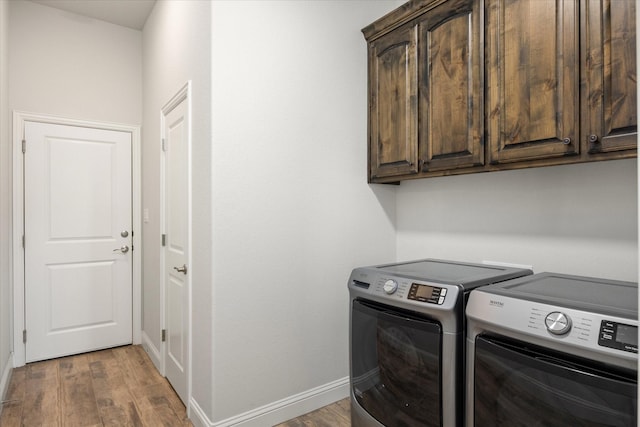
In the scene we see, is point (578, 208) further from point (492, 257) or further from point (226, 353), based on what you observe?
point (226, 353)

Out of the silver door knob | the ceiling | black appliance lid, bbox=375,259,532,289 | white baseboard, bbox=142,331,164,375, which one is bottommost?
white baseboard, bbox=142,331,164,375

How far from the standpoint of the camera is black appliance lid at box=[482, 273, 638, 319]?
1.09 meters

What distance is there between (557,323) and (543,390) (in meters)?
0.22

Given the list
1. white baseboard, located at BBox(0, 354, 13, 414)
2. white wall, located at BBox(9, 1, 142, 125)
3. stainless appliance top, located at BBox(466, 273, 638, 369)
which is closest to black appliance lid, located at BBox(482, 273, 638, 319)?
stainless appliance top, located at BBox(466, 273, 638, 369)

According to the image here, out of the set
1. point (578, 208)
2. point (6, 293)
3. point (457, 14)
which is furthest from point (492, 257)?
point (6, 293)

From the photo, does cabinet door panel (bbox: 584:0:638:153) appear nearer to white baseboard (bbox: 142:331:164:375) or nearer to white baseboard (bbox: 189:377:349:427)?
white baseboard (bbox: 189:377:349:427)

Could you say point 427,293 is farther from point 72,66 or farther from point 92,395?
point 72,66

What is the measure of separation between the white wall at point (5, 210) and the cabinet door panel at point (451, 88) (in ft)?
9.20

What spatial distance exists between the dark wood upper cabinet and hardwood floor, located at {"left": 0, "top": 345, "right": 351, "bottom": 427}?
170 cm

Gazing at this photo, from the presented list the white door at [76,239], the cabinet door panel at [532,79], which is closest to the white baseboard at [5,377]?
the white door at [76,239]

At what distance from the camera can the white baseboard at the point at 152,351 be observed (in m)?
2.79

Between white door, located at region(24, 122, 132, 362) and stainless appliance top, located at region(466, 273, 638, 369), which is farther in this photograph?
white door, located at region(24, 122, 132, 362)

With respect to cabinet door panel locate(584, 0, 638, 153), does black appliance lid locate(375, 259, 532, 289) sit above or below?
below

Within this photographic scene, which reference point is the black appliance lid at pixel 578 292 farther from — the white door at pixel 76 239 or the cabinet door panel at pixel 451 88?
the white door at pixel 76 239
